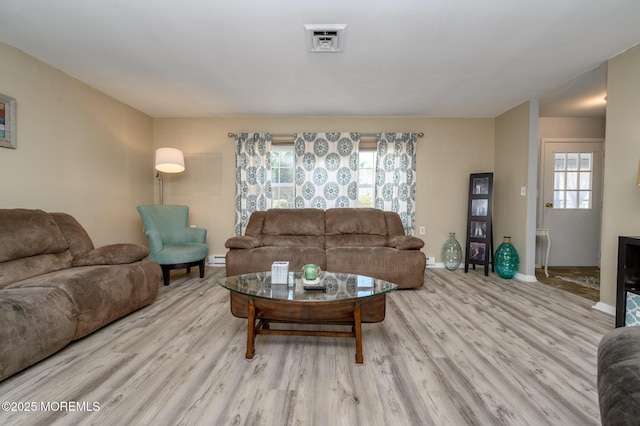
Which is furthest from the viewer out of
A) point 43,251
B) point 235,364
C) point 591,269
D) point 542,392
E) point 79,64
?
point 591,269

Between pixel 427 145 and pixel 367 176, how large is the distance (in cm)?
106

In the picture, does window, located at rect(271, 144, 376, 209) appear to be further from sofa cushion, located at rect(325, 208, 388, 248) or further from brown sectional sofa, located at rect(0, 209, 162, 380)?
brown sectional sofa, located at rect(0, 209, 162, 380)

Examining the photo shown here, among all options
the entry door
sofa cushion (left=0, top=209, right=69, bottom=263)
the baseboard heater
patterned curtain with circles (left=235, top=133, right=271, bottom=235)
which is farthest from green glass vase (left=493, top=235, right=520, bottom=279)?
sofa cushion (left=0, top=209, right=69, bottom=263)

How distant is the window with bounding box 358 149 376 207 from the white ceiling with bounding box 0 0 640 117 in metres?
0.91

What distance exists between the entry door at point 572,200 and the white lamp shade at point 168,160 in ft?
18.2

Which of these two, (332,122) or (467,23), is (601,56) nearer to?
(467,23)

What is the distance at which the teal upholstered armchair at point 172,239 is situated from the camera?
3254 millimetres

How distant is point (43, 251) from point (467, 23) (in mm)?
3737

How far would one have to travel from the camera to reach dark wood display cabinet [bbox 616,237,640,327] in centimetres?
209

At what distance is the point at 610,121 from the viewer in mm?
2564

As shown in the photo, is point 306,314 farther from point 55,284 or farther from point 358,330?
point 55,284

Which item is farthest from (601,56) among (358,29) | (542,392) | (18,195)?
(18,195)

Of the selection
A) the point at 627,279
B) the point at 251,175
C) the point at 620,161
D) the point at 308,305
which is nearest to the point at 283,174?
the point at 251,175

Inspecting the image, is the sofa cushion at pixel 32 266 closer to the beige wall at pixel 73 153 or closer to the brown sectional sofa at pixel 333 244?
the beige wall at pixel 73 153
